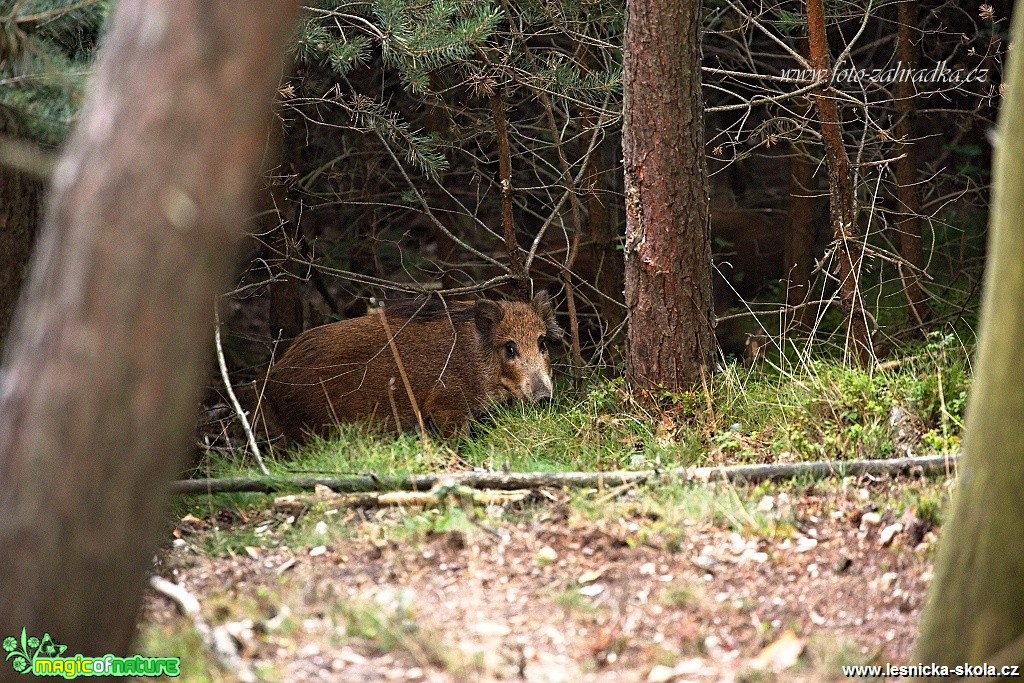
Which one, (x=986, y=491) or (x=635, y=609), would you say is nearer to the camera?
(x=986, y=491)

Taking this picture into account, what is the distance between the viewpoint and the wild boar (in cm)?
808

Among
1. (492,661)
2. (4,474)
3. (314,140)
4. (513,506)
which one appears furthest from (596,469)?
(314,140)

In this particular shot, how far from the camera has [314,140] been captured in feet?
32.5

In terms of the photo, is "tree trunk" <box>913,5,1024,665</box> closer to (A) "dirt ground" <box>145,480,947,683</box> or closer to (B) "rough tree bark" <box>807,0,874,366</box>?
(A) "dirt ground" <box>145,480,947,683</box>

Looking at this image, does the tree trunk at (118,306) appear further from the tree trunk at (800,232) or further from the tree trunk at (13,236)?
the tree trunk at (800,232)

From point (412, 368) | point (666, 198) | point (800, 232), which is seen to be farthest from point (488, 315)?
point (800, 232)

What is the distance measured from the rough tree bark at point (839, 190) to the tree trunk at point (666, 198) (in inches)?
33.9

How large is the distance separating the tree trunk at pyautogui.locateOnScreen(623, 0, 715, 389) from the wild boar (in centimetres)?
146

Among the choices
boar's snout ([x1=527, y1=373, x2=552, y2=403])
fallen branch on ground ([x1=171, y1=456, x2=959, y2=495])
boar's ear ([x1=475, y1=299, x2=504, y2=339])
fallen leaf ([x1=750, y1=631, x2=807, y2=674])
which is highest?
boar's ear ([x1=475, y1=299, x2=504, y2=339])

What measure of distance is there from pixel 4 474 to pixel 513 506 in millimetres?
2864

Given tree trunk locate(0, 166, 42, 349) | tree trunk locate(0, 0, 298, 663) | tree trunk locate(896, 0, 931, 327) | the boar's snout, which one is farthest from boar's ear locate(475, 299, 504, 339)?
tree trunk locate(0, 0, 298, 663)

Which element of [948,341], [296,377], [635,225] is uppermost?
[635,225]

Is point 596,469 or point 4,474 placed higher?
point 4,474

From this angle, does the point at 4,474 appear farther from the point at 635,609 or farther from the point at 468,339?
the point at 468,339
